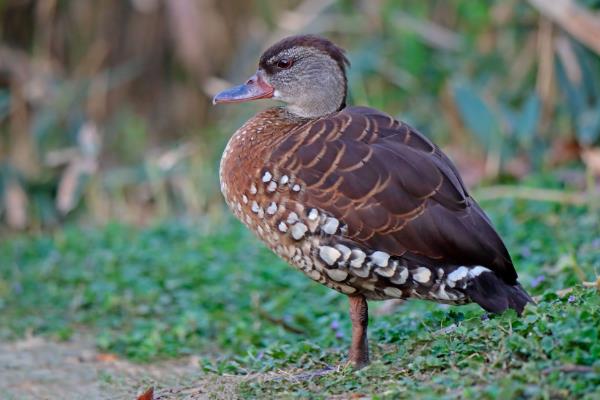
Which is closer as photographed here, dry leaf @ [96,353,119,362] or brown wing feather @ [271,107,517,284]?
brown wing feather @ [271,107,517,284]

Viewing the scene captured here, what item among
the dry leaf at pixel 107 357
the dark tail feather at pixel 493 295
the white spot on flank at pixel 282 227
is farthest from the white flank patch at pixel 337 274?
the dry leaf at pixel 107 357

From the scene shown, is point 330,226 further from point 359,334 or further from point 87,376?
point 87,376

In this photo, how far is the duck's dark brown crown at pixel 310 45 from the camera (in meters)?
4.39

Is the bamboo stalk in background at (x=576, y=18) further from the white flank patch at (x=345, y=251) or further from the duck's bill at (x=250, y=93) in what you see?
the white flank patch at (x=345, y=251)

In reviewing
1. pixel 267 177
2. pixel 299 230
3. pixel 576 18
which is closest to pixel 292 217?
pixel 299 230

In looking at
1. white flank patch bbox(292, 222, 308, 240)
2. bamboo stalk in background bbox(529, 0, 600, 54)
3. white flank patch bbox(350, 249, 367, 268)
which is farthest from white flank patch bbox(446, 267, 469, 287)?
bamboo stalk in background bbox(529, 0, 600, 54)

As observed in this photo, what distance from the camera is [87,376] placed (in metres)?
4.60

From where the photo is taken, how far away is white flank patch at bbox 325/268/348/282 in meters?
3.76

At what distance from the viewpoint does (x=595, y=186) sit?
21.6 ft

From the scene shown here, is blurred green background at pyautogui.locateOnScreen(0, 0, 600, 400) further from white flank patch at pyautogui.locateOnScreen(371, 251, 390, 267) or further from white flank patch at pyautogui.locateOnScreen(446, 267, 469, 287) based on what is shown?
white flank patch at pyautogui.locateOnScreen(371, 251, 390, 267)

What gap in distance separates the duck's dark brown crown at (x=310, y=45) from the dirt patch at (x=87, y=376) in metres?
1.44

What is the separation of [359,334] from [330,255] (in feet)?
1.25

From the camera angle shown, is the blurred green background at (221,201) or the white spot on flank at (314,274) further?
the white spot on flank at (314,274)

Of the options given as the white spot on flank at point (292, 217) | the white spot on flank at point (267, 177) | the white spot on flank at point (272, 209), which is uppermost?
the white spot on flank at point (267, 177)
